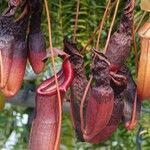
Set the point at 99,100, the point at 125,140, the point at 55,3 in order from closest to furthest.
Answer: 1. the point at 99,100
2. the point at 55,3
3. the point at 125,140

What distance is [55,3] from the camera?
3.95ft

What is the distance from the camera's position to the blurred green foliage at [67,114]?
121 cm

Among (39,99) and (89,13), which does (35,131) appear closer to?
(39,99)

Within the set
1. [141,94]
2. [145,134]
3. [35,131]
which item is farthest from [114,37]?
[145,134]

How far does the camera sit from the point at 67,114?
1.38 meters

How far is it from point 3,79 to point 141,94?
24 cm

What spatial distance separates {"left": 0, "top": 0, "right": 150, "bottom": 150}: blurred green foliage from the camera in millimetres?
1205

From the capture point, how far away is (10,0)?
939 mm

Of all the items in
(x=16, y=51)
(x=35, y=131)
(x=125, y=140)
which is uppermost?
(x=16, y=51)

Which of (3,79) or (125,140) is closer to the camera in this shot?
(3,79)

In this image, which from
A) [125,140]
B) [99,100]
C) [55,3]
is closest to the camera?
[99,100]

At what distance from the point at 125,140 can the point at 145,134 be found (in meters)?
0.06

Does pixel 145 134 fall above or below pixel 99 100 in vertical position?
below

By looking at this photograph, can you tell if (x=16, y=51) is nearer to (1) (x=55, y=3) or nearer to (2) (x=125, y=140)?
(1) (x=55, y=3)
